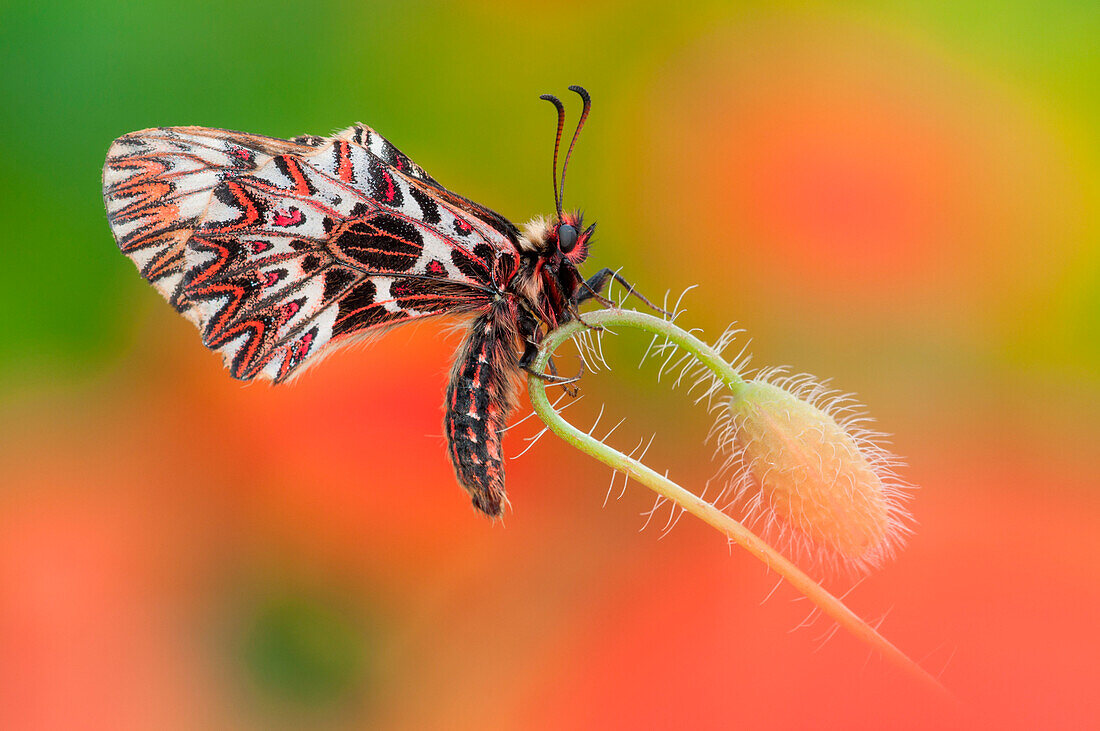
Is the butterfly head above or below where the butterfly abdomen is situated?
above

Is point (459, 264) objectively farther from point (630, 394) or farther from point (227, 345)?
point (630, 394)

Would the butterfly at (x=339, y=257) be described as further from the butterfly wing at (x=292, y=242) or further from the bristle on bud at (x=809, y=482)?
the bristle on bud at (x=809, y=482)

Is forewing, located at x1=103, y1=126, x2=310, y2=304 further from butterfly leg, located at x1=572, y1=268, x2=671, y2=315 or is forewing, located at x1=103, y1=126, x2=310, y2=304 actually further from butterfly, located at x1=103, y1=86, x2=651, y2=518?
butterfly leg, located at x1=572, y1=268, x2=671, y2=315

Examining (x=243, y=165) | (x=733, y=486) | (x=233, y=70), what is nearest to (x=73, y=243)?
(x=233, y=70)

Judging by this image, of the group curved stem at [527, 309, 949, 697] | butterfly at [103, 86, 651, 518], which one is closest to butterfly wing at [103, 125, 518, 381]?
butterfly at [103, 86, 651, 518]

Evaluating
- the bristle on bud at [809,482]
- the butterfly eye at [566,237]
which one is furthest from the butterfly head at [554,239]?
the bristle on bud at [809,482]

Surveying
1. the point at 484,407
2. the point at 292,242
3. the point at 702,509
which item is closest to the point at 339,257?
the point at 292,242

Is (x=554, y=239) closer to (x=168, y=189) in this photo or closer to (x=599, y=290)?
(x=599, y=290)
